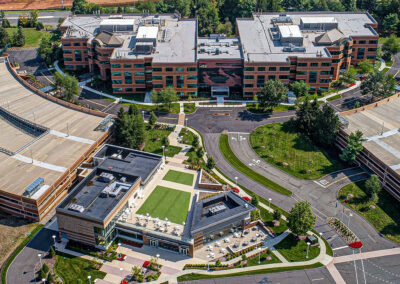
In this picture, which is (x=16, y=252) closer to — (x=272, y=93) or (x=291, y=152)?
(x=291, y=152)

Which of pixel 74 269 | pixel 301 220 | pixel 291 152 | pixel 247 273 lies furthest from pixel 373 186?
pixel 74 269

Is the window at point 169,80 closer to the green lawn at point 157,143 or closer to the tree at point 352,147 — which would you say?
the green lawn at point 157,143

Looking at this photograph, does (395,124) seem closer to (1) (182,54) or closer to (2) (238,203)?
(2) (238,203)

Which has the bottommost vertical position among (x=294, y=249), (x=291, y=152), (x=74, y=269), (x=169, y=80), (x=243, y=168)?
(x=74, y=269)

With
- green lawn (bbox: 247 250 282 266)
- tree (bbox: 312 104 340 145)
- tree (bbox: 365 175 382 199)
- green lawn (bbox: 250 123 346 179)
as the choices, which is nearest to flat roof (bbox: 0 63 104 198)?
green lawn (bbox: 250 123 346 179)

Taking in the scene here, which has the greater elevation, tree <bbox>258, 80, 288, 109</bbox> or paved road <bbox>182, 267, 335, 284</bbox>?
tree <bbox>258, 80, 288, 109</bbox>

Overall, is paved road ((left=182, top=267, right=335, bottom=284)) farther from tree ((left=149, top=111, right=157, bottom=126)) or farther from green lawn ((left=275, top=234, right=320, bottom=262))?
tree ((left=149, top=111, right=157, bottom=126))
